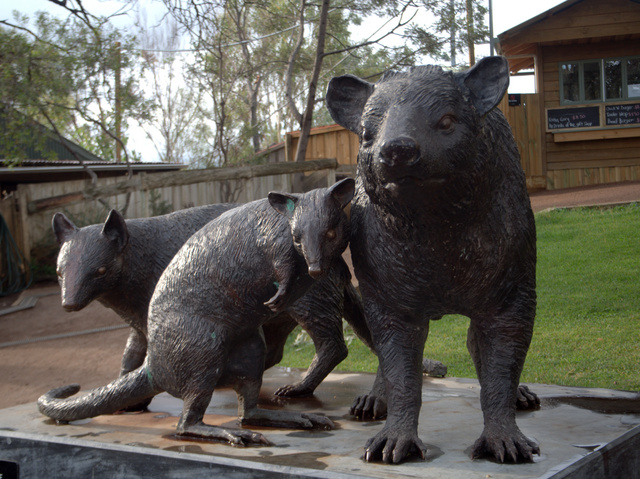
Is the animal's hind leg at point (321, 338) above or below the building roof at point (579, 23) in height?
below

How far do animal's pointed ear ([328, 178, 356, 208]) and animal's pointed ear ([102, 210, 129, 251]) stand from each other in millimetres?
1446

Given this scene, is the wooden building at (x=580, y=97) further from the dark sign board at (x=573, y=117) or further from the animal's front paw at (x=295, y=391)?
the animal's front paw at (x=295, y=391)

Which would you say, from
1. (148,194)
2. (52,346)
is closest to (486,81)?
(52,346)

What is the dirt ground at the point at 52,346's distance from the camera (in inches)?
315

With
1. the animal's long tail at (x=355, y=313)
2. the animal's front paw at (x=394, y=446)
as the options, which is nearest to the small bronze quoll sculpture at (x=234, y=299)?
the animal's front paw at (x=394, y=446)

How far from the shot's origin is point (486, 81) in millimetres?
2545

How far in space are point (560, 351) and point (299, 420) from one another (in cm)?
428

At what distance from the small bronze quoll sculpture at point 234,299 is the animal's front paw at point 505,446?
91cm

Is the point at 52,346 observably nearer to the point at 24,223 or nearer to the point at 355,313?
the point at 24,223

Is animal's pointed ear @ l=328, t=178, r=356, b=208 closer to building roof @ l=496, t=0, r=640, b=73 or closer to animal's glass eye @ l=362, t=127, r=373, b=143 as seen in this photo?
animal's glass eye @ l=362, t=127, r=373, b=143

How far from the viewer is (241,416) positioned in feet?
11.3

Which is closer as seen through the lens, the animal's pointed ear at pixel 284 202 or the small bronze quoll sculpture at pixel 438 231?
the small bronze quoll sculpture at pixel 438 231

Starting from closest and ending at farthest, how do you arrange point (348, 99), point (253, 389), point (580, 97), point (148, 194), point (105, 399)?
point (348, 99), point (253, 389), point (105, 399), point (148, 194), point (580, 97)

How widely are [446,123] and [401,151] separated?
0.87 ft
